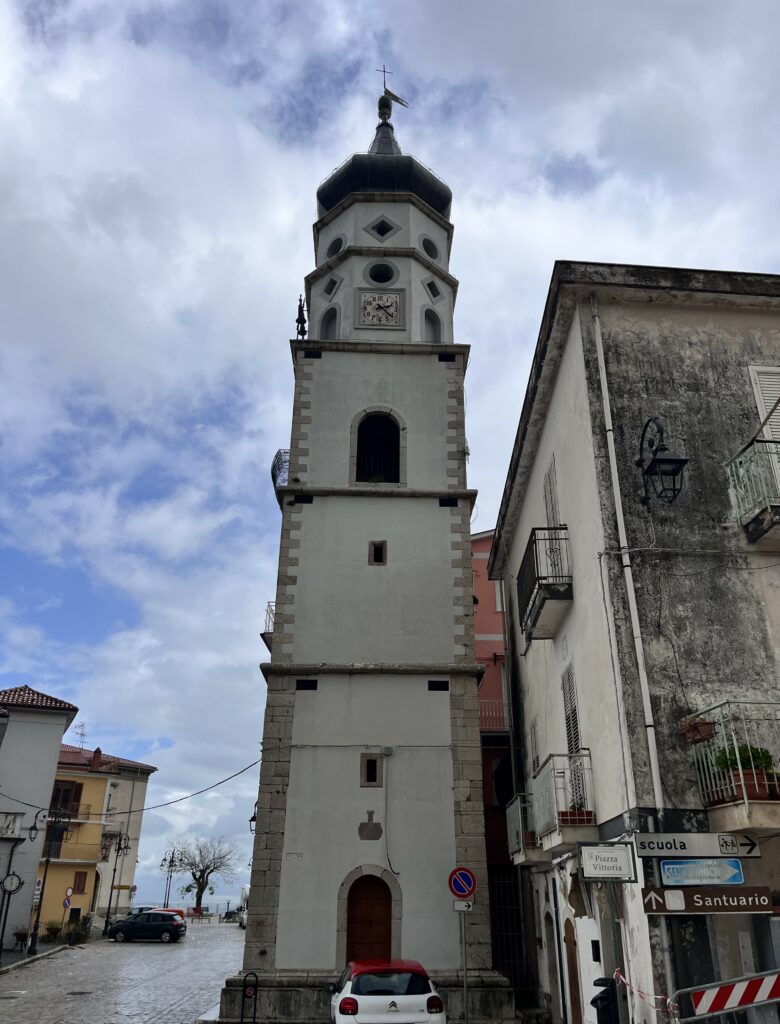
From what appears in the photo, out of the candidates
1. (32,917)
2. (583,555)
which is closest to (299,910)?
(583,555)

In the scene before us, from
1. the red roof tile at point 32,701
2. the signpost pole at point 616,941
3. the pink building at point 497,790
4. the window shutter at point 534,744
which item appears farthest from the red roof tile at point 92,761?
the signpost pole at point 616,941

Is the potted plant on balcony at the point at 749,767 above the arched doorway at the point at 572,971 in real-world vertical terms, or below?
above

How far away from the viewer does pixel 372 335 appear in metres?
22.2

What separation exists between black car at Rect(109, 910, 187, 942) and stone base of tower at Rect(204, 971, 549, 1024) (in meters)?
20.2

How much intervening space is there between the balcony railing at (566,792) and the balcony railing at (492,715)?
38.0 ft

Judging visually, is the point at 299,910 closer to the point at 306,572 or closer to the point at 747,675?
the point at 306,572

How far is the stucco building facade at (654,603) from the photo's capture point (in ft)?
28.4

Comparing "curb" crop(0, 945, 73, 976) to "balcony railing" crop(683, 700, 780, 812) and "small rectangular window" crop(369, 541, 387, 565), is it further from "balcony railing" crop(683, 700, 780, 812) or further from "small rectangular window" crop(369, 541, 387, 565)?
"balcony railing" crop(683, 700, 780, 812)

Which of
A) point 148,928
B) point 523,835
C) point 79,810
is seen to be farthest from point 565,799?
point 79,810

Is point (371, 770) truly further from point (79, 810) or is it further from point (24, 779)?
point (79, 810)

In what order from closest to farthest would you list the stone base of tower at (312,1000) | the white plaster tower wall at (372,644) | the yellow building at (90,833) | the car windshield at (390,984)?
the car windshield at (390,984) → the stone base of tower at (312,1000) → the white plaster tower wall at (372,644) → the yellow building at (90,833)

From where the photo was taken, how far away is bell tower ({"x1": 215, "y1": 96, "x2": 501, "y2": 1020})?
1570 centimetres

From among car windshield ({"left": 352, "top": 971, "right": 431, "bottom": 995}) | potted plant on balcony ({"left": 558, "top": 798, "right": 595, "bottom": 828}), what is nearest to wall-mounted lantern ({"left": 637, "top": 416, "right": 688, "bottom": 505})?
potted plant on balcony ({"left": 558, "top": 798, "right": 595, "bottom": 828})

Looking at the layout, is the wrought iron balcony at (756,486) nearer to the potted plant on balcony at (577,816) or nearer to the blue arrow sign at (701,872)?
the blue arrow sign at (701,872)
